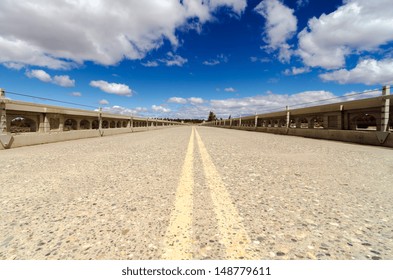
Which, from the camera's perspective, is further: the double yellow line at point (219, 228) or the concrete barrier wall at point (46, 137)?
the concrete barrier wall at point (46, 137)

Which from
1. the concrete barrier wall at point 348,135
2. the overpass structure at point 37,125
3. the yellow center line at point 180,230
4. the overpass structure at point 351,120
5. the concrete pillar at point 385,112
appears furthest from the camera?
the concrete barrier wall at point 348,135

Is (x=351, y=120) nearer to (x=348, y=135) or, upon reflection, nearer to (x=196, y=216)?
(x=348, y=135)

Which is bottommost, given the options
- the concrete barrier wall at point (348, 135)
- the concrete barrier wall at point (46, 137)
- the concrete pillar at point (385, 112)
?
the concrete barrier wall at point (46, 137)

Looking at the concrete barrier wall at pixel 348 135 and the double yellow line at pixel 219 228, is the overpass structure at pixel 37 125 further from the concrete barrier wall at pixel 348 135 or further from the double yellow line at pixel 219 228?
the concrete barrier wall at pixel 348 135

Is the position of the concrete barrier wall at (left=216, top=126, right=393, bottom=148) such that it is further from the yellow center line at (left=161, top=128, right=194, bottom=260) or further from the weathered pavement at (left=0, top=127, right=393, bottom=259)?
the yellow center line at (left=161, top=128, right=194, bottom=260)

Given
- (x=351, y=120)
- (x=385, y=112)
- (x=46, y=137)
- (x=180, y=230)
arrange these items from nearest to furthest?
(x=180, y=230) < (x=385, y=112) < (x=46, y=137) < (x=351, y=120)

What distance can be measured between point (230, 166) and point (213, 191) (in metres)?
2.10

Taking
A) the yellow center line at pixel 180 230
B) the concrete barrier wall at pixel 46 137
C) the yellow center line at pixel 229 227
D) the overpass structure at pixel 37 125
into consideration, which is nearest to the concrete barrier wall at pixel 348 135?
the yellow center line at pixel 229 227

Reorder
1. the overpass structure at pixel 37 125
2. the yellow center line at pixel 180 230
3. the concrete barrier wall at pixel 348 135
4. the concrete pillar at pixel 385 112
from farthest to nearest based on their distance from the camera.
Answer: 1. the concrete barrier wall at pixel 348 135
2. the concrete pillar at pixel 385 112
3. the overpass structure at pixel 37 125
4. the yellow center line at pixel 180 230

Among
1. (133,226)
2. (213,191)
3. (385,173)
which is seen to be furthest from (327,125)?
(133,226)

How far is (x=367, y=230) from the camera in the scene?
6.78 feet

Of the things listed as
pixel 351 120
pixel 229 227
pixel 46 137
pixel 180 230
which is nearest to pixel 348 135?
pixel 351 120

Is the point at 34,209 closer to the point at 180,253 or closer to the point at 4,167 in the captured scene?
the point at 180,253

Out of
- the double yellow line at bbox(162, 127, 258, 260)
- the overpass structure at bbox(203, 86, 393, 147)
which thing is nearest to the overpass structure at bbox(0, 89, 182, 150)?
the double yellow line at bbox(162, 127, 258, 260)
